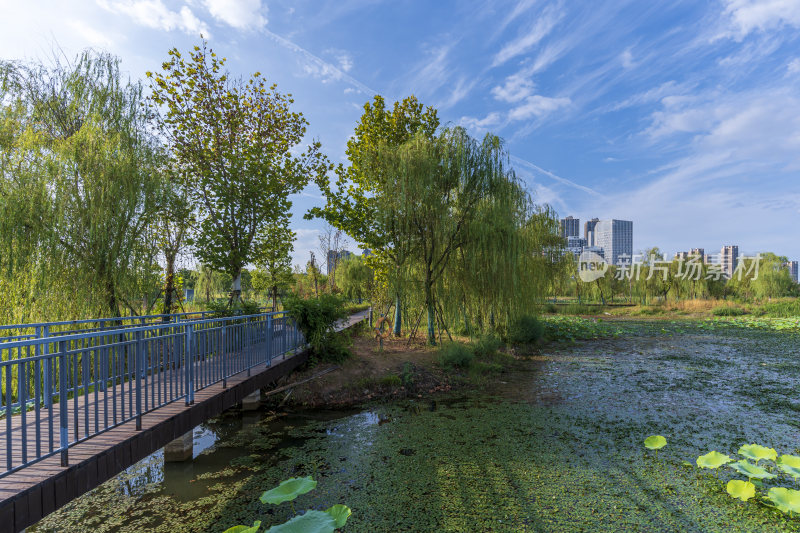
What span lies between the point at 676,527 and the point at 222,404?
5303mm

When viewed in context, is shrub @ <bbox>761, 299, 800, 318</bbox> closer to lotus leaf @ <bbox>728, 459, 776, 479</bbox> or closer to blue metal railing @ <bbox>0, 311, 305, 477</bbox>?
lotus leaf @ <bbox>728, 459, 776, 479</bbox>

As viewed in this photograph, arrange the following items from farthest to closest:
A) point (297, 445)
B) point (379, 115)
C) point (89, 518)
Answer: point (379, 115) < point (297, 445) < point (89, 518)

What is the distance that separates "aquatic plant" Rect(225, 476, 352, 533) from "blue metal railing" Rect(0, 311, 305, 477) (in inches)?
61.6

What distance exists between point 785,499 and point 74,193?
11.4 m

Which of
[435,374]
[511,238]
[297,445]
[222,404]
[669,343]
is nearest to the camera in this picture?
[222,404]

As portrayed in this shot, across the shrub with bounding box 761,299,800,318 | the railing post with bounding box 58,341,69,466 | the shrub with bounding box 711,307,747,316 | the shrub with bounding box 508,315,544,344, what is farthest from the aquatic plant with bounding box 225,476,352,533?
the shrub with bounding box 761,299,800,318

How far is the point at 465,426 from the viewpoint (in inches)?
247

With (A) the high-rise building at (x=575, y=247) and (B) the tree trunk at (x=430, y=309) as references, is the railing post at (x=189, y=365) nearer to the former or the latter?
(B) the tree trunk at (x=430, y=309)

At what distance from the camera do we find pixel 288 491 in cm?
321

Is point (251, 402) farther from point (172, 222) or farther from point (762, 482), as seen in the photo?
point (762, 482)

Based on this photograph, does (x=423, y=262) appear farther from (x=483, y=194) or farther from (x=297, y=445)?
(x=297, y=445)

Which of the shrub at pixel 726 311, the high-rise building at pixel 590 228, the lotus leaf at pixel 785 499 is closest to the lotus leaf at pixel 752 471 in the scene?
the lotus leaf at pixel 785 499

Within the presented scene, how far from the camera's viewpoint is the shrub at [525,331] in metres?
13.5

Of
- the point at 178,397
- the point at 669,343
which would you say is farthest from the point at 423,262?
the point at 669,343
